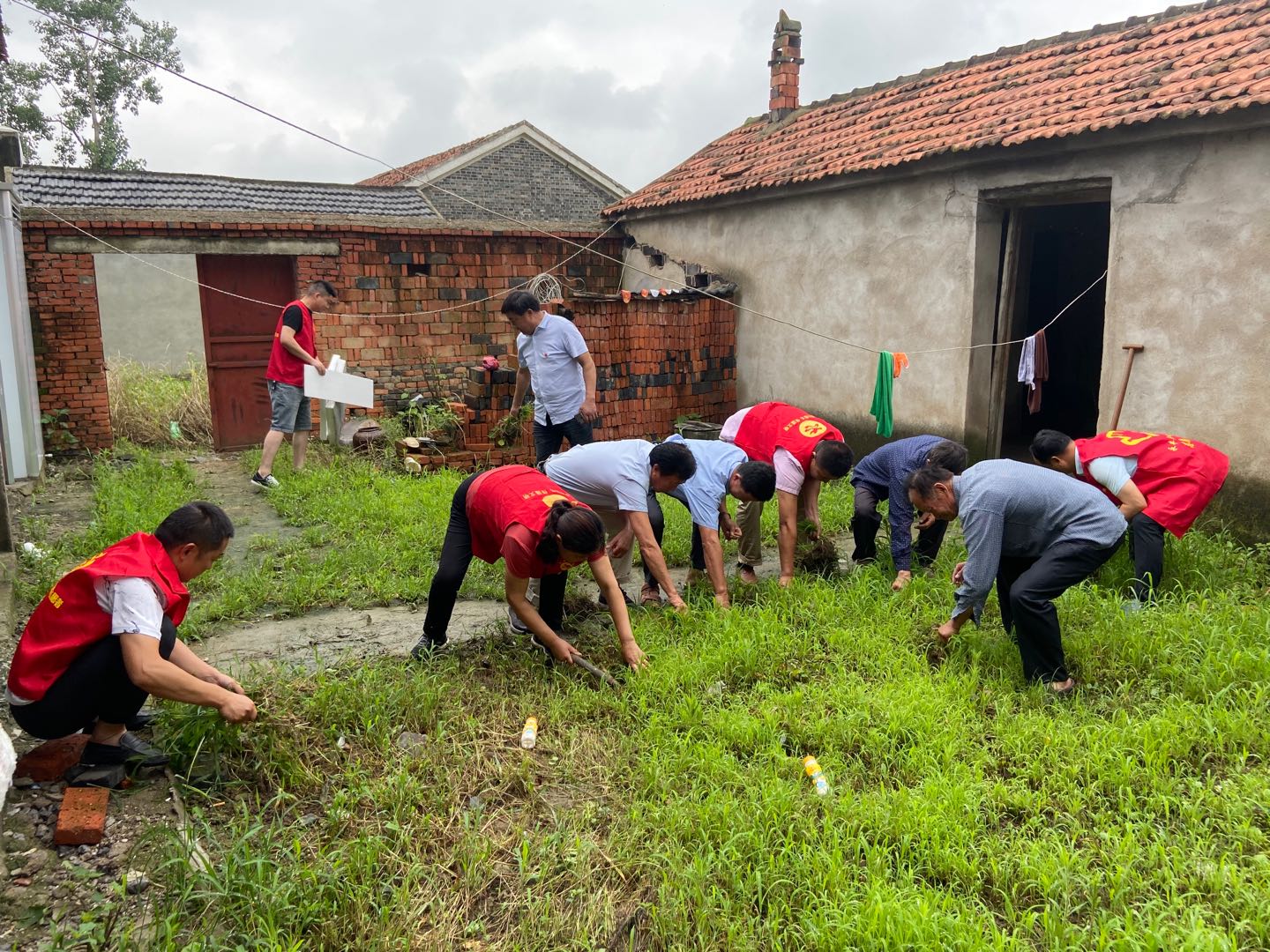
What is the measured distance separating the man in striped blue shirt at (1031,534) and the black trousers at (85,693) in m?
3.18

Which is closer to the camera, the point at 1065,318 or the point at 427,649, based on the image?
the point at 427,649

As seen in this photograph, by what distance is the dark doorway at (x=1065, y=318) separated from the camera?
31.9 ft

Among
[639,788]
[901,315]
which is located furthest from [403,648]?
[901,315]

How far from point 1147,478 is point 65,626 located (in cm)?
503

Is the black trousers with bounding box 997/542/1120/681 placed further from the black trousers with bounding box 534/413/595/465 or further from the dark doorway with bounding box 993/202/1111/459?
the dark doorway with bounding box 993/202/1111/459

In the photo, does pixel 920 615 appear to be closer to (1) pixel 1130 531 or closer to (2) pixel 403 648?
(1) pixel 1130 531

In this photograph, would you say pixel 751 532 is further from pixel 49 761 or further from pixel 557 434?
pixel 49 761

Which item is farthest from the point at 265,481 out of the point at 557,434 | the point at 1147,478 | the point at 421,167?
the point at 421,167

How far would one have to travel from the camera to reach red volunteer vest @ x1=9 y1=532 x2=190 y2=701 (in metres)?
2.95

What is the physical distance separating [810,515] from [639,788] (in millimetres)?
2772

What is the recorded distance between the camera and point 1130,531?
5.11 m

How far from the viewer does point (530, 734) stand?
142 inches

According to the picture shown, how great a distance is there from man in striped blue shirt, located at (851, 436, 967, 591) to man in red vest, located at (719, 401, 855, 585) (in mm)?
321

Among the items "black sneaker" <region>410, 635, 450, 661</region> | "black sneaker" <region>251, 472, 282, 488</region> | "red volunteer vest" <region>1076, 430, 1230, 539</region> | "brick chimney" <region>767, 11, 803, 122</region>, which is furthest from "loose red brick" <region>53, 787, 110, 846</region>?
"brick chimney" <region>767, 11, 803, 122</region>
